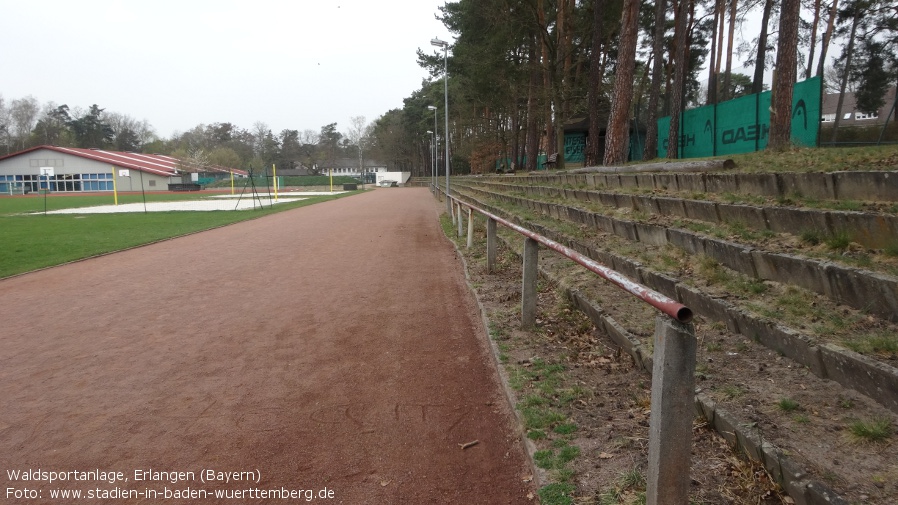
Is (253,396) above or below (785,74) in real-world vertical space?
below

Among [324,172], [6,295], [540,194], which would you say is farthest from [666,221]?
[324,172]

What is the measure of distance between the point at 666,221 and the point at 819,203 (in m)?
1.80

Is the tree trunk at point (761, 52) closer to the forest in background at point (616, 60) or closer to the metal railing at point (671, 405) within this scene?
the forest in background at point (616, 60)

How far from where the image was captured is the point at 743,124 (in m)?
15.4

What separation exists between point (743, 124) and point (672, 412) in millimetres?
15770

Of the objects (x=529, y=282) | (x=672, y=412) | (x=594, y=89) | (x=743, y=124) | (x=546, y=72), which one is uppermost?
(x=546, y=72)

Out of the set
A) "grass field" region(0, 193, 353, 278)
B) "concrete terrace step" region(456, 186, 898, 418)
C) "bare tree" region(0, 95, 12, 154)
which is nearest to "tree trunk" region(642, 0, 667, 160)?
"grass field" region(0, 193, 353, 278)

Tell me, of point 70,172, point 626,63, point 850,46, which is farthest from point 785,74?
point 70,172

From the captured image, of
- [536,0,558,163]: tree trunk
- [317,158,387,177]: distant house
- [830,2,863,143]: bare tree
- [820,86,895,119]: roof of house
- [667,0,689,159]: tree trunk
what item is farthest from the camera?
[317,158,387,177]: distant house

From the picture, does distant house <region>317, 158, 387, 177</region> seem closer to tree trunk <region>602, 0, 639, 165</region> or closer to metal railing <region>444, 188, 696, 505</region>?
tree trunk <region>602, 0, 639, 165</region>

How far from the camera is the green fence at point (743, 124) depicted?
1157 centimetres

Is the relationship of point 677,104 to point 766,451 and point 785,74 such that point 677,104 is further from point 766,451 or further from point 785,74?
point 766,451

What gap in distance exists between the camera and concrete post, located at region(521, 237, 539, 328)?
17.4 ft

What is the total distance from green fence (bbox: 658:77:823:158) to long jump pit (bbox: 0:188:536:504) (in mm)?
8736
